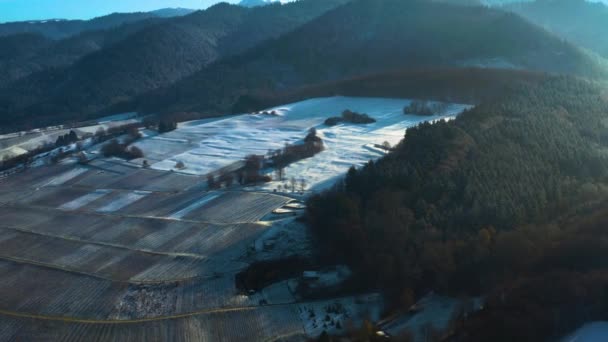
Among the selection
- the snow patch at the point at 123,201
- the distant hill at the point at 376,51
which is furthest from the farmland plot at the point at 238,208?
the distant hill at the point at 376,51

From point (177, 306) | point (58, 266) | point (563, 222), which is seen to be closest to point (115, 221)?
point (58, 266)

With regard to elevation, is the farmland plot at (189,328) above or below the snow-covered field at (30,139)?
below

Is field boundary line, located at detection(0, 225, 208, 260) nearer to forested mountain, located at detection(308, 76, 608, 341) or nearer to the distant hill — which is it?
forested mountain, located at detection(308, 76, 608, 341)

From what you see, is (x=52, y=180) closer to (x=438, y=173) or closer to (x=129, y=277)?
(x=129, y=277)

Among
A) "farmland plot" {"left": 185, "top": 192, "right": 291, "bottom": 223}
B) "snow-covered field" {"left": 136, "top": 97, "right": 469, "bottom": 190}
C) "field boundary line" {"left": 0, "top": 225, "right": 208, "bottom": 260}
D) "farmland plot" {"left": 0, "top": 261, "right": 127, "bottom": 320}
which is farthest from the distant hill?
"farmland plot" {"left": 0, "top": 261, "right": 127, "bottom": 320}

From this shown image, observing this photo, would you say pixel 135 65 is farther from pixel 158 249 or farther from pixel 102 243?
pixel 158 249

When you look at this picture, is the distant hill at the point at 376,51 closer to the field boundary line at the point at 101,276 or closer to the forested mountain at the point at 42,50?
the field boundary line at the point at 101,276
